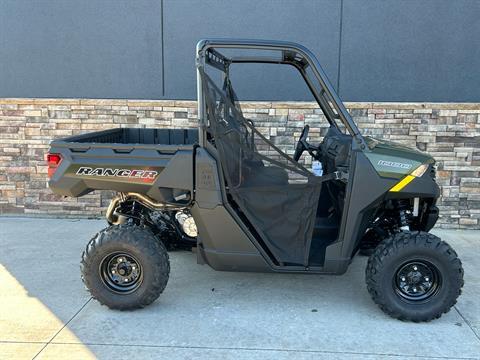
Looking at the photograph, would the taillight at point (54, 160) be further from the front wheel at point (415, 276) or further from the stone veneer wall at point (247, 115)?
the stone veneer wall at point (247, 115)

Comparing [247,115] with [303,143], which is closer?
[303,143]

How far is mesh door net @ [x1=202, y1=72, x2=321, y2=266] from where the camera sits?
133 inches

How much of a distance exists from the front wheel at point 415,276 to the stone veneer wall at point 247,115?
2.71m

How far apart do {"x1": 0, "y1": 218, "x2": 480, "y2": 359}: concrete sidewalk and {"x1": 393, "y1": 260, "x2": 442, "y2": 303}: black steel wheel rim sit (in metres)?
0.21

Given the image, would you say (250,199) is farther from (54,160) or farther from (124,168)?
(54,160)

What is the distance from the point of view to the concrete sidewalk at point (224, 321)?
120 inches

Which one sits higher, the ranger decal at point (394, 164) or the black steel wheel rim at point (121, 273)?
the ranger decal at point (394, 164)

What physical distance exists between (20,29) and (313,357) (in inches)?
220

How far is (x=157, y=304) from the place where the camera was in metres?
3.69

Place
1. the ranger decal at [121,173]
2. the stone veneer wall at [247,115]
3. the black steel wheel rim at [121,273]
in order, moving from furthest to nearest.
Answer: the stone veneer wall at [247,115], the black steel wheel rim at [121,273], the ranger decal at [121,173]

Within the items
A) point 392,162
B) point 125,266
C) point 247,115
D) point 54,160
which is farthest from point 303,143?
point 54,160

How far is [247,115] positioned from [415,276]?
3.11 m

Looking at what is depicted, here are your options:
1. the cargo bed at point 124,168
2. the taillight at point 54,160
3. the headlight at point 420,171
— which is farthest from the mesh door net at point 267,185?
the taillight at point 54,160

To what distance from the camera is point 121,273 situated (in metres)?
3.57
